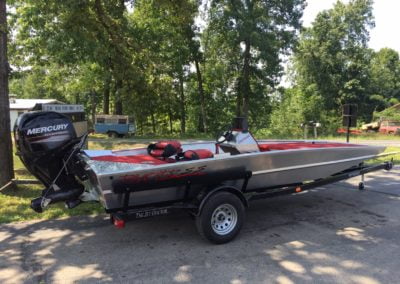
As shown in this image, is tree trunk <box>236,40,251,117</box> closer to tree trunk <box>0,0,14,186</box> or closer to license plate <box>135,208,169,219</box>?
tree trunk <box>0,0,14,186</box>

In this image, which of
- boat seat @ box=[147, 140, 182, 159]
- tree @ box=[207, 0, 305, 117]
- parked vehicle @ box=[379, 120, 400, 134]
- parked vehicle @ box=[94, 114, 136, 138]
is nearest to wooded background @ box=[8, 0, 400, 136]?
tree @ box=[207, 0, 305, 117]

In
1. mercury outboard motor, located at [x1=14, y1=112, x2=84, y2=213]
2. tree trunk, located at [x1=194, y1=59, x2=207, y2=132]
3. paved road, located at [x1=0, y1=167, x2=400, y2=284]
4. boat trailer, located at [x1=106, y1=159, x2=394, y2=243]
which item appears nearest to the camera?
paved road, located at [x1=0, y1=167, x2=400, y2=284]

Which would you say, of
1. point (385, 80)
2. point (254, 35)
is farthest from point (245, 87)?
point (385, 80)

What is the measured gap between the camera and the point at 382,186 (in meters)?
8.18

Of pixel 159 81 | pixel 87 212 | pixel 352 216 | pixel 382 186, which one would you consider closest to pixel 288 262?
pixel 352 216

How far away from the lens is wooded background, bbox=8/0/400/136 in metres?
9.57

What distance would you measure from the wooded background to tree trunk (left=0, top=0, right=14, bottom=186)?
29.4 inches

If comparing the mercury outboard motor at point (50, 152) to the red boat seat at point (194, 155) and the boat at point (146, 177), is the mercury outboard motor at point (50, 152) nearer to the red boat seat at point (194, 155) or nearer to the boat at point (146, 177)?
the boat at point (146, 177)

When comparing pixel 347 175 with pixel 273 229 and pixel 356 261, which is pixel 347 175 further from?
pixel 356 261

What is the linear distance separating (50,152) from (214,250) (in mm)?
2305

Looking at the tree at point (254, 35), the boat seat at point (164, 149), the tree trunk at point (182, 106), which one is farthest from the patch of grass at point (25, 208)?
the tree trunk at point (182, 106)

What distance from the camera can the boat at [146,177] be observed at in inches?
169

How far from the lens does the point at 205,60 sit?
3528 centimetres

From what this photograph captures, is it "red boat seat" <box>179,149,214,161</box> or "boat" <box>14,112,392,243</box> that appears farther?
"red boat seat" <box>179,149,214,161</box>
